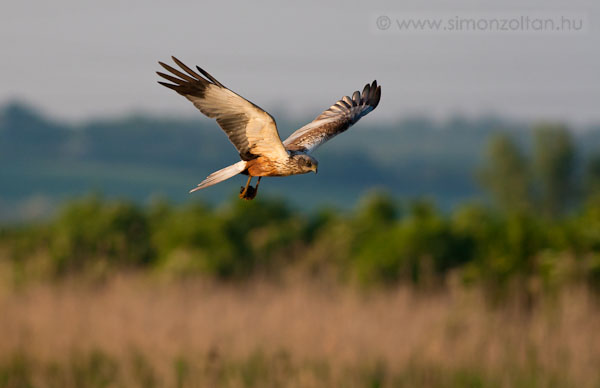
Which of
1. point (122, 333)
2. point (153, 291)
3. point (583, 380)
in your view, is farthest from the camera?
point (153, 291)

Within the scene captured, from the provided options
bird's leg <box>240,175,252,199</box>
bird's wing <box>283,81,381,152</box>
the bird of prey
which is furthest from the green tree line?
→ bird's leg <box>240,175,252,199</box>

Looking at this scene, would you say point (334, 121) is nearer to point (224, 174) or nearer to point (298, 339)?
point (224, 174)

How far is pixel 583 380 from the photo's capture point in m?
9.61

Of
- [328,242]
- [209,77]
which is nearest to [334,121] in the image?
[209,77]

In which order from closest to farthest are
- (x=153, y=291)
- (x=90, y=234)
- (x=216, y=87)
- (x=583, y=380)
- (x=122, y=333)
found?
(x=216, y=87)
(x=583, y=380)
(x=122, y=333)
(x=153, y=291)
(x=90, y=234)

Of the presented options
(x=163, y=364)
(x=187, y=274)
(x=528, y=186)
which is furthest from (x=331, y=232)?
(x=528, y=186)

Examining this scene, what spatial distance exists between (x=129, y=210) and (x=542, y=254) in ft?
22.9

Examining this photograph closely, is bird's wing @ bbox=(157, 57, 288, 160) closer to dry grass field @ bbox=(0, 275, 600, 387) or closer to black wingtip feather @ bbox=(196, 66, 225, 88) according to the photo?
black wingtip feather @ bbox=(196, 66, 225, 88)

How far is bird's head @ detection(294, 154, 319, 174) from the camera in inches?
73.1

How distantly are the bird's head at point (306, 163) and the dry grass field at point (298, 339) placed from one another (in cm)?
714

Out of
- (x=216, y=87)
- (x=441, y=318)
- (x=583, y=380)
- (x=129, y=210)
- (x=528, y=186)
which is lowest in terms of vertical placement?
(x=583, y=380)

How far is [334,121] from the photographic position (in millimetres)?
3043

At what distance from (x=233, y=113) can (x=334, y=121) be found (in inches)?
37.7

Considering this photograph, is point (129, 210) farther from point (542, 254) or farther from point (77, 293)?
point (542, 254)
